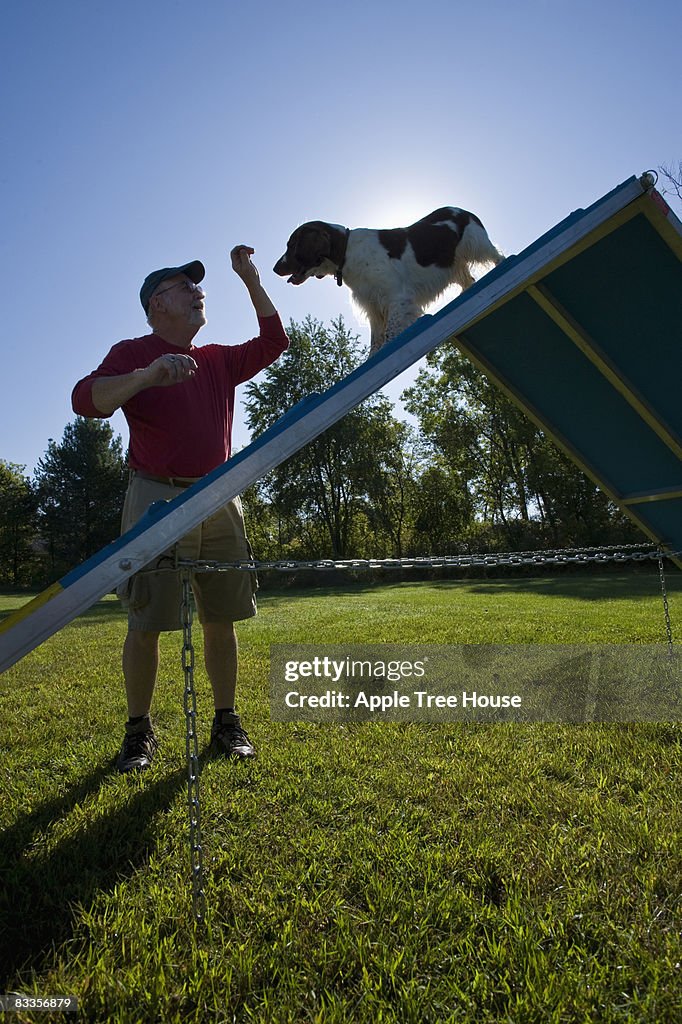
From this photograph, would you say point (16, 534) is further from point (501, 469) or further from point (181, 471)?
point (181, 471)

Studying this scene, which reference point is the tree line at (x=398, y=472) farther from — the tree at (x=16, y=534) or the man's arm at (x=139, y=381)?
the man's arm at (x=139, y=381)

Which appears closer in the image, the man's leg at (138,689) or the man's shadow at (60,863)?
the man's shadow at (60,863)

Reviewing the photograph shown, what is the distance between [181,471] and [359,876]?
1.60 meters

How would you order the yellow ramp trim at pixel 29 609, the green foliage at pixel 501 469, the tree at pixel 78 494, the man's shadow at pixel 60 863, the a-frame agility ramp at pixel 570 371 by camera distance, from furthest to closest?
the tree at pixel 78 494 → the green foliage at pixel 501 469 → the man's shadow at pixel 60 863 → the a-frame agility ramp at pixel 570 371 → the yellow ramp trim at pixel 29 609

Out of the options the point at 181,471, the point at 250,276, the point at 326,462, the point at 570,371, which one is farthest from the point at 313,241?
the point at 326,462

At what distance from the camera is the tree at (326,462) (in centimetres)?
2530

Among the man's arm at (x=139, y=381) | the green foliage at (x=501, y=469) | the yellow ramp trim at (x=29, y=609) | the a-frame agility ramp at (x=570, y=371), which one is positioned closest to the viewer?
the yellow ramp trim at (x=29, y=609)

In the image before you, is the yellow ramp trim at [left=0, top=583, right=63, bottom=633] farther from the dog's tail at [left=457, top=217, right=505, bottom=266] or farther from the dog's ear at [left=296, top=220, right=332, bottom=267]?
the dog's tail at [left=457, top=217, right=505, bottom=266]

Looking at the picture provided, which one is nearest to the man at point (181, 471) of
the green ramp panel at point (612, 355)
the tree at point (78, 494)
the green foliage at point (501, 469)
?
the green ramp panel at point (612, 355)

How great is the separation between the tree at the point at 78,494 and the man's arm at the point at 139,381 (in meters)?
30.3

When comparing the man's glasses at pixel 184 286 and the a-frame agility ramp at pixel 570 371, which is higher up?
the man's glasses at pixel 184 286

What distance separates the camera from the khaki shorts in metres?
2.44

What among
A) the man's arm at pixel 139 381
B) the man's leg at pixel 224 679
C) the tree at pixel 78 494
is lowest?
the man's leg at pixel 224 679

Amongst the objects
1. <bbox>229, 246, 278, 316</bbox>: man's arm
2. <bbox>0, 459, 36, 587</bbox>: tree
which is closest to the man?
<bbox>229, 246, 278, 316</bbox>: man's arm
